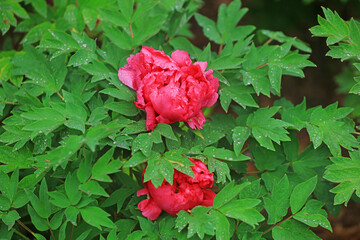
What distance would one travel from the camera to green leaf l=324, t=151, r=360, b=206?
141cm

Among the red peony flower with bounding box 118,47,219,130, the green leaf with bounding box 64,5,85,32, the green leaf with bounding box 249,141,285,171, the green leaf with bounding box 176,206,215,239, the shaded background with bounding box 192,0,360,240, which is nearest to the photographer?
the green leaf with bounding box 176,206,215,239

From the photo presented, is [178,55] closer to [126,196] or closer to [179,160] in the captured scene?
[179,160]

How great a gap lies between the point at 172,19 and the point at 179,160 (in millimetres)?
762

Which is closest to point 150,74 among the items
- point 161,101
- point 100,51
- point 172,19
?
point 161,101

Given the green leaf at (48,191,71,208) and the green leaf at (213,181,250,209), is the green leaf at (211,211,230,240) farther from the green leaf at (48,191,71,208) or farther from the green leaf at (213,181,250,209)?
the green leaf at (48,191,71,208)

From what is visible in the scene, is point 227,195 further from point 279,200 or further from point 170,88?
point 170,88

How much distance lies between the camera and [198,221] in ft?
4.25

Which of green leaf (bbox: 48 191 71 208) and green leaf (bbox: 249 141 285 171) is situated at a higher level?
green leaf (bbox: 48 191 71 208)

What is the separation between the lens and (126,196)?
149cm

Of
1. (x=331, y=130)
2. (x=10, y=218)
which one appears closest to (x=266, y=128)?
(x=331, y=130)

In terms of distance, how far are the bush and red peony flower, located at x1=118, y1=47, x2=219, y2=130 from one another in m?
0.01

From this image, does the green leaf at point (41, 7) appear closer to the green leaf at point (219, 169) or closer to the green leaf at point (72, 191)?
the green leaf at point (72, 191)

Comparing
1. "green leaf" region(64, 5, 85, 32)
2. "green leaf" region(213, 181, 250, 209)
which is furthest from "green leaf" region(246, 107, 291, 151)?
"green leaf" region(64, 5, 85, 32)

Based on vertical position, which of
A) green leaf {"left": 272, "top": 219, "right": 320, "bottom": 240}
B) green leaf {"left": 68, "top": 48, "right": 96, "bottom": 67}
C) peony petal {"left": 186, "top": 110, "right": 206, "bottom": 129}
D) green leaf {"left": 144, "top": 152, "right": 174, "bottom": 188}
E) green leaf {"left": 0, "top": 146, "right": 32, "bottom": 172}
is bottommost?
green leaf {"left": 272, "top": 219, "right": 320, "bottom": 240}
